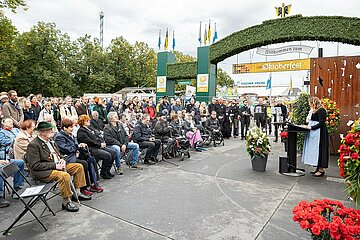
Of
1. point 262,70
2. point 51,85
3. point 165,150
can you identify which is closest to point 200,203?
point 165,150

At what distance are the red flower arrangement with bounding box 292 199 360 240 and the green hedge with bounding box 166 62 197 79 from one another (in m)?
15.4

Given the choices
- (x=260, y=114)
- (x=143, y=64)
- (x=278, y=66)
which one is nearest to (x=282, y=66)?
(x=278, y=66)

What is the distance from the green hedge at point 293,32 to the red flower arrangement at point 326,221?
35.6 ft

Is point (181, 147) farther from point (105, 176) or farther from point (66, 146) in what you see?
point (66, 146)

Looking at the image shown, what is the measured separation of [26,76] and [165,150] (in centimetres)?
3017

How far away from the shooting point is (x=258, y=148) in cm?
615

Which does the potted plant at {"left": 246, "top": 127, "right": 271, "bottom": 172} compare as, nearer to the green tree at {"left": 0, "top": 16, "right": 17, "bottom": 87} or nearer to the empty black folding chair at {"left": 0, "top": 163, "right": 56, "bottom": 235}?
the empty black folding chair at {"left": 0, "top": 163, "right": 56, "bottom": 235}

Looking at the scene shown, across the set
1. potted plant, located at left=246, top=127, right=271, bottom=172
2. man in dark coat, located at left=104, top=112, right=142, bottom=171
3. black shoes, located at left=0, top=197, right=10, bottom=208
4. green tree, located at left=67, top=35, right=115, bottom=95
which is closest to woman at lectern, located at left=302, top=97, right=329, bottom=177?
potted plant, located at left=246, top=127, right=271, bottom=172

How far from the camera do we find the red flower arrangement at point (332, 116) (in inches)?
282

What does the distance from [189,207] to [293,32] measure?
36.1ft

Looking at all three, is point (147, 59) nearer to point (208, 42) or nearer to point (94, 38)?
point (94, 38)

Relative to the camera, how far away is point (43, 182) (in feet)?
12.8

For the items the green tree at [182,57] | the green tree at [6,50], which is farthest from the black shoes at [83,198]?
the green tree at [182,57]

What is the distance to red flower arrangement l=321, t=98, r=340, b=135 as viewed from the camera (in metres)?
7.16
